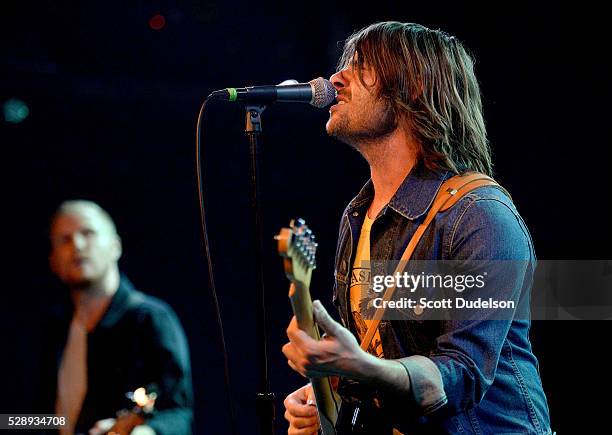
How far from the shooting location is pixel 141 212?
4.41 meters

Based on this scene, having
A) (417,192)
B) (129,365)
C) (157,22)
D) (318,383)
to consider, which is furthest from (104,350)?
(157,22)

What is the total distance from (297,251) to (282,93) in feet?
2.64

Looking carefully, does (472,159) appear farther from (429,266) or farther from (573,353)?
(573,353)

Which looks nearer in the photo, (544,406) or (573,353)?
(544,406)

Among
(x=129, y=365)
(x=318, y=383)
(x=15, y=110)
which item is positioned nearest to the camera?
(x=318, y=383)

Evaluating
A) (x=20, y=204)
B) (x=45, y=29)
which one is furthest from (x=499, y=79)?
(x=20, y=204)

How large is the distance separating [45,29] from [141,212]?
4.05ft

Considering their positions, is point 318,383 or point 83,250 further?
point 83,250

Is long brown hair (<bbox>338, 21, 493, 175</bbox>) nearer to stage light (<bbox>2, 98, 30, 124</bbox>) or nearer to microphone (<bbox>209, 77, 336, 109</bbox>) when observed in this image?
microphone (<bbox>209, 77, 336, 109</bbox>)

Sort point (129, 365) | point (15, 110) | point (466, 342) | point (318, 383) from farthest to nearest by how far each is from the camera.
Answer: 1. point (15, 110)
2. point (129, 365)
3. point (318, 383)
4. point (466, 342)

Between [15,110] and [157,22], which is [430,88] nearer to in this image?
[157,22]

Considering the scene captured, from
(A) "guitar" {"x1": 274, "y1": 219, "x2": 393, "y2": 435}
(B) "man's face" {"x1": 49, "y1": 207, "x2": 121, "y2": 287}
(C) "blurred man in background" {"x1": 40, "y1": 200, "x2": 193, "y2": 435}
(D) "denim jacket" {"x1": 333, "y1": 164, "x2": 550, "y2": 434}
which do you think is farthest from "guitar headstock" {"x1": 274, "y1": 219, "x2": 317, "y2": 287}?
(B) "man's face" {"x1": 49, "y1": 207, "x2": 121, "y2": 287}

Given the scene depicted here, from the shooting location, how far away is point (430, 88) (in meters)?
2.53

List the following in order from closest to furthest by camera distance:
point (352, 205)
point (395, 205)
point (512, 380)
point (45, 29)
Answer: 1. point (512, 380)
2. point (395, 205)
3. point (352, 205)
4. point (45, 29)
